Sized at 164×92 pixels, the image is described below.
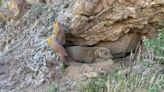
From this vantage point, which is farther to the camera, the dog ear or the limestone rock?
the dog ear

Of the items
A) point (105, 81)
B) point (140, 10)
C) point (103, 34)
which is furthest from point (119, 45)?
point (105, 81)

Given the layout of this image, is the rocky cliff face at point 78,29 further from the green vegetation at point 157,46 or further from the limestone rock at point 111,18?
the green vegetation at point 157,46

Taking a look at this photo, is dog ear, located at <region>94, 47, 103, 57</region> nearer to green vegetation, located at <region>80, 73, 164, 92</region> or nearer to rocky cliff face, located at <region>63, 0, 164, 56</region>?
rocky cliff face, located at <region>63, 0, 164, 56</region>

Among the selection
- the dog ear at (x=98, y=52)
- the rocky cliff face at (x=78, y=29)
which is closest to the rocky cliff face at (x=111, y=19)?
the rocky cliff face at (x=78, y=29)

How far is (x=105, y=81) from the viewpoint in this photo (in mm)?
3783

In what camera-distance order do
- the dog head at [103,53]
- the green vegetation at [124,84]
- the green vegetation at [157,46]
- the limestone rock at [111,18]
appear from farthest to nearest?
the dog head at [103,53]
the limestone rock at [111,18]
the green vegetation at [157,46]
the green vegetation at [124,84]

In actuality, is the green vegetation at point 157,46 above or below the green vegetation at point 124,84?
above

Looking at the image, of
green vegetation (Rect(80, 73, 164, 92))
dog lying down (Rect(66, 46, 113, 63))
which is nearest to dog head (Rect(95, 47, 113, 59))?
dog lying down (Rect(66, 46, 113, 63))

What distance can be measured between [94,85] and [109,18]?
0.94 meters

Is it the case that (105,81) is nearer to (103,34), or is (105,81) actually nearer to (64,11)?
(103,34)

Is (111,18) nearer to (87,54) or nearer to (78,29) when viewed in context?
(78,29)

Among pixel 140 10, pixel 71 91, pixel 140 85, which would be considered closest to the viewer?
pixel 140 85

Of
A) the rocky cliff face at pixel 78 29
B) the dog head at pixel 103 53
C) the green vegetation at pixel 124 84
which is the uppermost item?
the rocky cliff face at pixel 78 29

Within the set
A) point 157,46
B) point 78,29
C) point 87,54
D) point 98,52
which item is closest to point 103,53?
point 98,52
